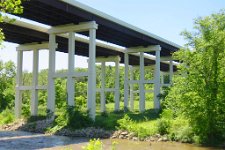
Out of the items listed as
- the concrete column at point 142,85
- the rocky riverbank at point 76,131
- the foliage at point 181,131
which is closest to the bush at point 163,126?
the foliage at point 181,131

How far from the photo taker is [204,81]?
24.8 metres

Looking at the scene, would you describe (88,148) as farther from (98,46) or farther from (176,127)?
(98,46)

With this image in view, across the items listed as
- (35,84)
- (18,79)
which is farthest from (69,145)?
(18,79)

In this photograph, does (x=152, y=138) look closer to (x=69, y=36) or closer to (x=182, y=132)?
(x=182, y=132)

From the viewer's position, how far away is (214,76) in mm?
24656

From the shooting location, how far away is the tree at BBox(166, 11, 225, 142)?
24.3 m

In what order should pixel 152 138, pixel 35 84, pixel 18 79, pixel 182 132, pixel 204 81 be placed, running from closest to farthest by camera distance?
pixel 204 81, pixel 182 132, pixel 152 138, pixel 35 84, pixel 18 79

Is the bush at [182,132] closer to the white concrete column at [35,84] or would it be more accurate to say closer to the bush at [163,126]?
the bush at [163,126]

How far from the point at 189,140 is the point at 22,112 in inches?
922

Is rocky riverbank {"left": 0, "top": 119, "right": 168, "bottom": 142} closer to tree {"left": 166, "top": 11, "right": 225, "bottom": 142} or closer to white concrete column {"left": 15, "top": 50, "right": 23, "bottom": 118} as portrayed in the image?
tree {"left": 166, "top": 11, "right": 225, "bottom": 142}

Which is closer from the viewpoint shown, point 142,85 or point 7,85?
point 142,85

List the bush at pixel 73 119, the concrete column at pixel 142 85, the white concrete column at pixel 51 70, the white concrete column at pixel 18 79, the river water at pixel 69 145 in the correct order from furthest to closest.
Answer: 1. the concrete column at pixel 142 85
2. the white concrete column at pixel 18 79
3. the white concrete column at pixel 51 70
4. the bush at pixel 73 119
5. the river water at pixel 69 145

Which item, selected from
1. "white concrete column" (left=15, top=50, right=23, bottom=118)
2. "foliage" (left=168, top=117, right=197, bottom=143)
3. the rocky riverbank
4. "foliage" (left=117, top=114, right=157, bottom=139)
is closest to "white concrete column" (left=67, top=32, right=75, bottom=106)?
the rocky riverbank

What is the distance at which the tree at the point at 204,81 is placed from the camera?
24.3m
